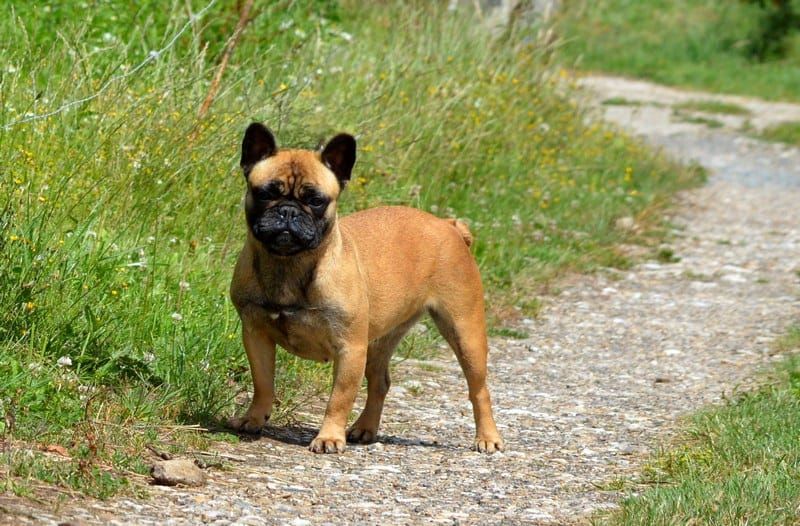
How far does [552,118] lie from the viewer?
12312 mm

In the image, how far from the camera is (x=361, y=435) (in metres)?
5.92

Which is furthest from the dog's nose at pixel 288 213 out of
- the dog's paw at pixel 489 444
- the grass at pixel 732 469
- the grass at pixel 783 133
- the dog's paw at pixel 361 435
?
the grass at pixel 783 133

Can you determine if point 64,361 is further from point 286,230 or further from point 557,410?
point 557,410

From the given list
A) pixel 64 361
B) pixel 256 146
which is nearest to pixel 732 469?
pixel 256 146

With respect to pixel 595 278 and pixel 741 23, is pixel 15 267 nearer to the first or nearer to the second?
pixel 595 278

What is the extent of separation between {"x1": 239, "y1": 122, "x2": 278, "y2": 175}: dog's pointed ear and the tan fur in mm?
63

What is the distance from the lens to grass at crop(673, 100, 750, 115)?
20.1m

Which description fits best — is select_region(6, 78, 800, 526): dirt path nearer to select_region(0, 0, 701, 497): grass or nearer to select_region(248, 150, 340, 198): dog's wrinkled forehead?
select_region(0, 0, 701, 497): grass

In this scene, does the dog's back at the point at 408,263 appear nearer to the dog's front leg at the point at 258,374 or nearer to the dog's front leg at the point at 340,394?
the dog's front leg at the point at 340,394

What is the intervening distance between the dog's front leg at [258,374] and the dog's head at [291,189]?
0.43m

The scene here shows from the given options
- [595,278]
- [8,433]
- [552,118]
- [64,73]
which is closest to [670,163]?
[552,118]

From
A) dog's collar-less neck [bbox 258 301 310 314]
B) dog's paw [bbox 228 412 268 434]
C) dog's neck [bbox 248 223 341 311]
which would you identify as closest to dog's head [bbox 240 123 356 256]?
dog's neck [bbox 248 223 341 311]

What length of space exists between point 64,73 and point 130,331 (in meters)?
2.45

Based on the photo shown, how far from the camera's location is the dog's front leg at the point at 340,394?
540cm
